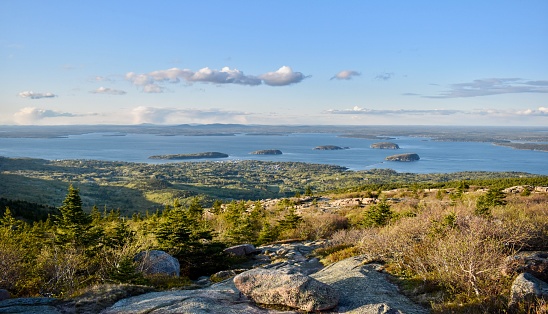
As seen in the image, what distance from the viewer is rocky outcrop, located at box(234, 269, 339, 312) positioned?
9.98m

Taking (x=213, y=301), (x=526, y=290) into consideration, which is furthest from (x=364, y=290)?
(x=213, y=301)

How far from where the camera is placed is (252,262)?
68.9 feet

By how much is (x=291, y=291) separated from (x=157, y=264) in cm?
901

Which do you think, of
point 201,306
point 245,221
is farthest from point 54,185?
point 201,306

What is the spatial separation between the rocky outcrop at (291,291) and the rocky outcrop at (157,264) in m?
7.01

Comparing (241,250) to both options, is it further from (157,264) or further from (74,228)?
(74,228)

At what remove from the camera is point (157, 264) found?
16.8 m

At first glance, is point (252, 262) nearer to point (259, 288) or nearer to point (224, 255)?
point (224, 255)

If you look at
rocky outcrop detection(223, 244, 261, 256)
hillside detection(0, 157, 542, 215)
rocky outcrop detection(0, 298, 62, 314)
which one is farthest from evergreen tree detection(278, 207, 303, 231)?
hillside detection(0, 157, 542, 215)

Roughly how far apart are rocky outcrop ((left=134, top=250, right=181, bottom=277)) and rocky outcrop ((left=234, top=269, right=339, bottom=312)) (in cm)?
701

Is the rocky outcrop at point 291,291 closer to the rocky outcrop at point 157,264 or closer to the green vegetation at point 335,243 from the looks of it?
the green vegetation at point 335,243

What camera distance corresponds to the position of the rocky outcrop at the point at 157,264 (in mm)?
16359

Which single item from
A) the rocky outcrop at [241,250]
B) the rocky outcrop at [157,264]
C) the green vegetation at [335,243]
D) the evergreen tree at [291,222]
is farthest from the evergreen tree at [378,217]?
the rocky outcrop at [157,264]

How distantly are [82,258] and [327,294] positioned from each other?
13777 mm
